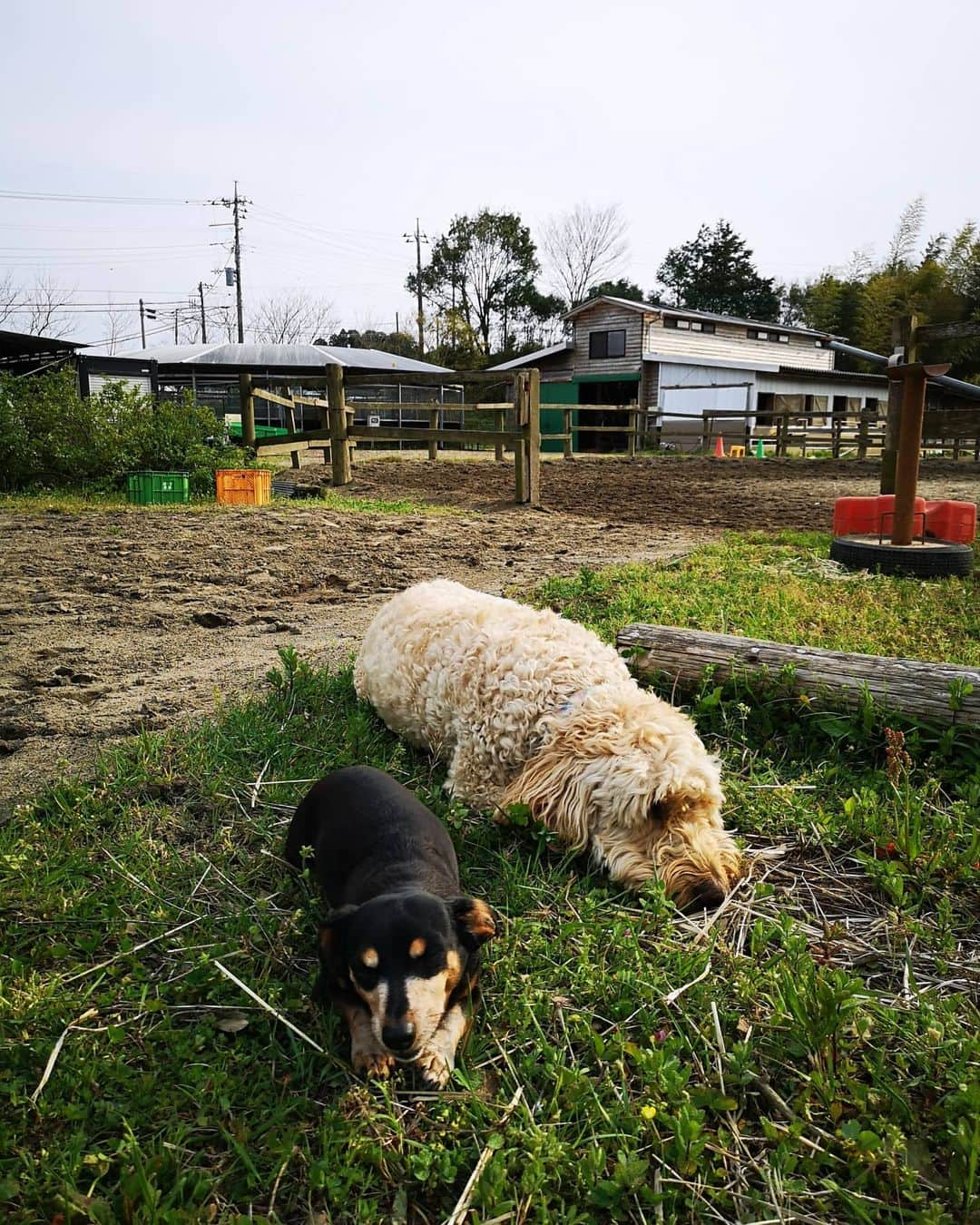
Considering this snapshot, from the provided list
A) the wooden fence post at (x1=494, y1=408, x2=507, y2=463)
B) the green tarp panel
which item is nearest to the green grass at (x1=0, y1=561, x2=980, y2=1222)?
the wooden fence post at (x1=494, y1=408, x2=507, y2=463)

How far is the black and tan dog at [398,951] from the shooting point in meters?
1.88

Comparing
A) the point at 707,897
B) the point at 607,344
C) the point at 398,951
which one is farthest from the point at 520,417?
the point at 607,344

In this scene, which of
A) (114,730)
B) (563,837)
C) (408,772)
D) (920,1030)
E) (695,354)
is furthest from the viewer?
(695,354)

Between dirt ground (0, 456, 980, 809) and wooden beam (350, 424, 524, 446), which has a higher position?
wooden beam (350, 424, 524, 446)

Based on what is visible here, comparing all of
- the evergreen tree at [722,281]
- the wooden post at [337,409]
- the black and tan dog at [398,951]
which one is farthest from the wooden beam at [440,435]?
the evergreen tree at [722,281]

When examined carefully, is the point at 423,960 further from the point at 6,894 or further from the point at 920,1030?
the point at 6,894

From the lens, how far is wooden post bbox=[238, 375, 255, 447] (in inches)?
550

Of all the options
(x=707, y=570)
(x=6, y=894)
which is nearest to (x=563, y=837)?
(x=6, y=894)

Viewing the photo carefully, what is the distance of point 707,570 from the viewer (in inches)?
274

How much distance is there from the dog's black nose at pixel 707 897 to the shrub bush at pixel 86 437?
1170 cm

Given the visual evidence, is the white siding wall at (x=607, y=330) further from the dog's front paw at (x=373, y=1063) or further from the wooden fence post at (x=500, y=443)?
the dog's front paw at (x=373, y=1063)

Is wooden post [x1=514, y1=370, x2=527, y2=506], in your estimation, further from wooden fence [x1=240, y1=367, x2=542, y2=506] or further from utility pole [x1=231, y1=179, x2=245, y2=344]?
utility pole [x1=231, y1=179, x2=245, y2=344]

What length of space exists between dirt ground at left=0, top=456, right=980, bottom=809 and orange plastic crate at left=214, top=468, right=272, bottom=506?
29.2 inches

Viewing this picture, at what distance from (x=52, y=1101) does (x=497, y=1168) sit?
104 cm
